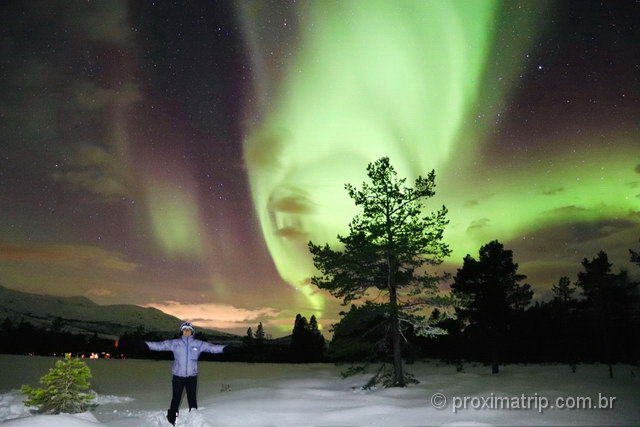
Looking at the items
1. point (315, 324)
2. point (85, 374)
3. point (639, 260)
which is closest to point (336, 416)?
point (85, 374)

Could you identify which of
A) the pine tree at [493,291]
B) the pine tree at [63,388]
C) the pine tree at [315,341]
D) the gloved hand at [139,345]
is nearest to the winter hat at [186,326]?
the gloved hand at [139,345]

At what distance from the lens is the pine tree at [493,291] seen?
97.3ft

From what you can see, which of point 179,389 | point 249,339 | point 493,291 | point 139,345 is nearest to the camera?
point 179,389

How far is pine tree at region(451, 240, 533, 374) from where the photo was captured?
2966 centimetres

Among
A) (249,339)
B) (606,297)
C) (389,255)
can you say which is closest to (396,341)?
(389,255)

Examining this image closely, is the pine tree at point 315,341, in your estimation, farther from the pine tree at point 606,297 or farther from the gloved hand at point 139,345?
the gloved hand at point 139,345

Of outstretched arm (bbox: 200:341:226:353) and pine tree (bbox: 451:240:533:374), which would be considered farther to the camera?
pine tree (bbox: 451:240:533:374)

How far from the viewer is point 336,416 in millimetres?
12164

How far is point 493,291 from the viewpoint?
2984 cm

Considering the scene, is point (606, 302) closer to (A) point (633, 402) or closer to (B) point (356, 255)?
(A) point (633, 402)

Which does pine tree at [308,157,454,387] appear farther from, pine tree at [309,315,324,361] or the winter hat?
pine tree at [309,315,324,361]

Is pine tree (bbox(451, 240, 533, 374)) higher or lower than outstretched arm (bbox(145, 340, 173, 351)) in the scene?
higher

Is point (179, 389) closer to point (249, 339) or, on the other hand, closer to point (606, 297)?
point (606, 297)

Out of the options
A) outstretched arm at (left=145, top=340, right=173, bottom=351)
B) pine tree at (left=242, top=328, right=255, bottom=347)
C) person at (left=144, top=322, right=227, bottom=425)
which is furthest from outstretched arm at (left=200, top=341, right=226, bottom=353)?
pine tree at (left=242, top=328, right=255, bottom=347)
